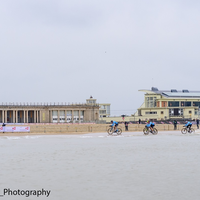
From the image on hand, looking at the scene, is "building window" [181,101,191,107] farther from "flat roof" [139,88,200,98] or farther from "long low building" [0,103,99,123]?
"long low building" [0,103,99,123]

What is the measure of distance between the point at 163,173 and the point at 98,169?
11.6ft

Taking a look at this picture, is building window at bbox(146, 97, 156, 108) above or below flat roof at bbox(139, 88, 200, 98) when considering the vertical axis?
below

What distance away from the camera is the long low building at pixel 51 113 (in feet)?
445

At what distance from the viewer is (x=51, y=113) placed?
456 ft

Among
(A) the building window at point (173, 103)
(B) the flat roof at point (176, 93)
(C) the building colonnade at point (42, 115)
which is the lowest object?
(C) the building colonnade at point (42, 115)

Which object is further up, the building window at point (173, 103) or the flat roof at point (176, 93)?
the flat roof at point (176, 93)

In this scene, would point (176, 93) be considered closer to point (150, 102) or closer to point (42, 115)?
point (150, 102)

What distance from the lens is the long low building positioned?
135750 millimetres

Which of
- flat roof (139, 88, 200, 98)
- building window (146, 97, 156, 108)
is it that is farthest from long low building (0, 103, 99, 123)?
flat roof (139, 88, 200, 98)

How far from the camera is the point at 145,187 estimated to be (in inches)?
622

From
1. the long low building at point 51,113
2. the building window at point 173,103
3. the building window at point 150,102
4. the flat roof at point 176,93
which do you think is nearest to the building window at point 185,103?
the building window at point 173,103

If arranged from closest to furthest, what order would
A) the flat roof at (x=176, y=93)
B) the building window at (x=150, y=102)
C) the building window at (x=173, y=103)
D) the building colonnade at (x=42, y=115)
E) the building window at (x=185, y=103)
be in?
the building window at (x=173, y=103)
the building window at (x=185, y=103)
the building window at (x=150, y=102)
the flat roof at (x=176, y=93)
the building colonnade at (x=42, y=115)

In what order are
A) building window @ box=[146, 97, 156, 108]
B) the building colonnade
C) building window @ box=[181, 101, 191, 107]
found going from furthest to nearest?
the building colonnade → building window @ box=[146, 97, 156, 108] → building window @ box=[181, 101, 191, 107]

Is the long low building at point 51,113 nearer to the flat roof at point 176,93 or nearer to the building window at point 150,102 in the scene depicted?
the building window at point 150,102
